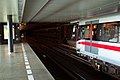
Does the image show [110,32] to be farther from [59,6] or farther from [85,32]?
[59,6]

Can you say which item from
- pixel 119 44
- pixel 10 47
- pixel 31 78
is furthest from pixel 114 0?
pixel 10 47

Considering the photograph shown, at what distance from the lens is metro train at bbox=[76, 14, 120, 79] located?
10.4 m

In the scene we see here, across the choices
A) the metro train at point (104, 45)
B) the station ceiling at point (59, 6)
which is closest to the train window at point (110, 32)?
the metro train at point (104, 45)

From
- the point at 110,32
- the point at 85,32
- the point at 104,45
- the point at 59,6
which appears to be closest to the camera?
the point at 110,32

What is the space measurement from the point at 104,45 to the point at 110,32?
0.73m

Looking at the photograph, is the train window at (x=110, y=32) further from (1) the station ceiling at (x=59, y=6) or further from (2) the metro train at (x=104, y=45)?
(1) the station ceiling at (x=59, y=6)

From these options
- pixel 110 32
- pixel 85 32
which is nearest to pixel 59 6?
pixel 85 32

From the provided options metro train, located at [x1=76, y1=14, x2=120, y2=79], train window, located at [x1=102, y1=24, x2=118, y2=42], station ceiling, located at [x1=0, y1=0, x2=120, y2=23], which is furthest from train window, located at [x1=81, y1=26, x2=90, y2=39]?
train window, located at [x1=102, y1=24, x2=118, y2=42]

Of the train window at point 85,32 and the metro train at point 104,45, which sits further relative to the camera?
the train window at point 85,32

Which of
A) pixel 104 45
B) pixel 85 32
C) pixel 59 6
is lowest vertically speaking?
pixel 104 45

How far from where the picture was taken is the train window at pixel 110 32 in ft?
35.0

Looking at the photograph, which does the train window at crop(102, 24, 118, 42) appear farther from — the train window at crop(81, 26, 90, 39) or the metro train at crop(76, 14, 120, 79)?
the train window at crop(81, 26, 90, 39)

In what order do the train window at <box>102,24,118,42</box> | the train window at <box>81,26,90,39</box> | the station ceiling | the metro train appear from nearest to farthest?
the metro train, the train window at <box>102,24,118,42</box>, the station ceiling, the train window at <box>81,26,90,39</box>

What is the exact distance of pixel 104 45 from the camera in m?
11.6
